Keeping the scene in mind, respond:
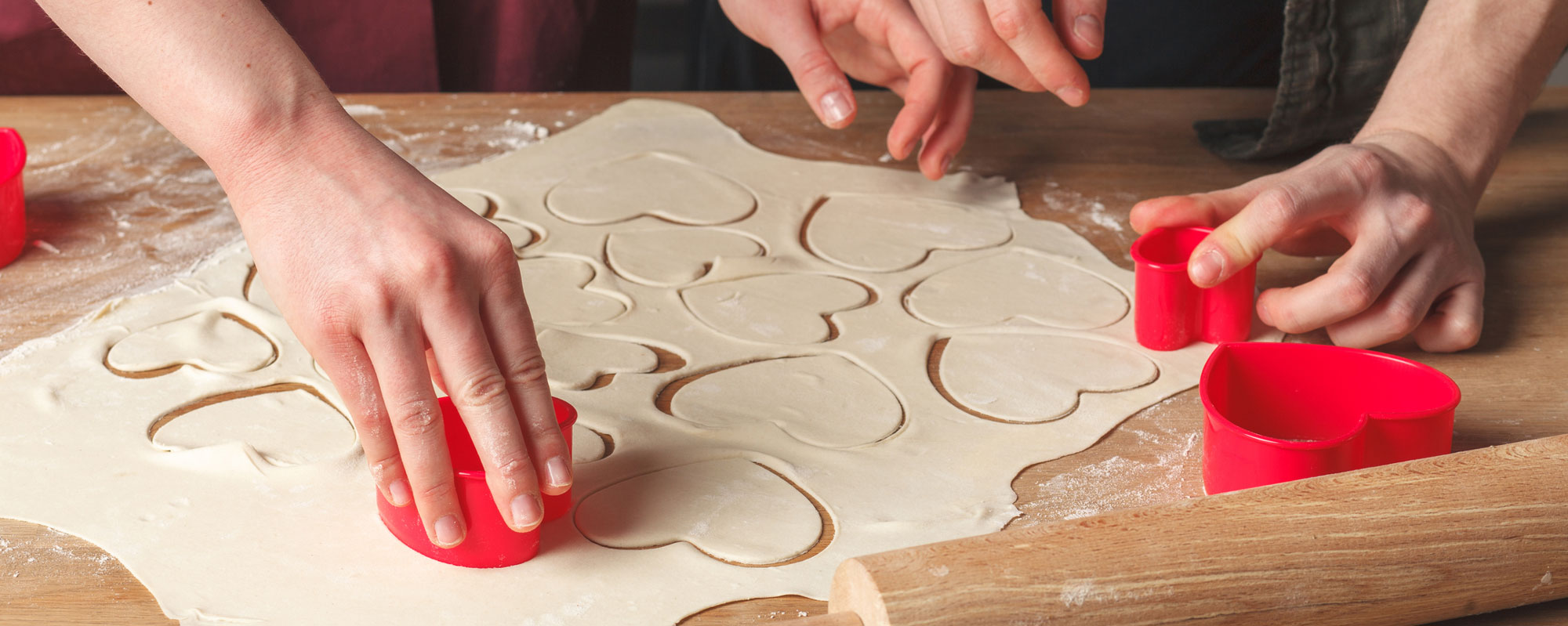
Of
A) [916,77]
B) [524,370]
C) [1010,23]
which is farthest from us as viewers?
[916,77]

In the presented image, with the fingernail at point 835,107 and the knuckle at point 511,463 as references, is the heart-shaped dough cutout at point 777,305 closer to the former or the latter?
the fingernail at point 835,107

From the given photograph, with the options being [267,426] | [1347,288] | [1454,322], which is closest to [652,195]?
[267,426]

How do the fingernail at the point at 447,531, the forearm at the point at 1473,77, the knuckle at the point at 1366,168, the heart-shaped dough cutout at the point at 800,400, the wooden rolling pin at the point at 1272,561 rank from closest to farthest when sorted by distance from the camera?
the wooden rolling pin at the point at 1272,561 → the fingernail at the point at 447,531 → the heart-shaped dough cutout at the point at 800,400 → the knuckle at the point at 1366,168 → the forearm at the point at 1473,77

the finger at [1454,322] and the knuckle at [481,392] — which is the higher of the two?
the knuckle at [481,392]

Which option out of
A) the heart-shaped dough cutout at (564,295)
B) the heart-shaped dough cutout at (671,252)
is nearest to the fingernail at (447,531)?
the heart-shaped dough cutout at (564,295)

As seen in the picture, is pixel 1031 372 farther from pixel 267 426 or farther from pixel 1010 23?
pixel 267 426

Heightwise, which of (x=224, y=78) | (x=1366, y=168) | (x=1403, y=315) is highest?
(x=224, y=78)

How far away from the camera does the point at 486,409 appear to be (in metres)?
0.77

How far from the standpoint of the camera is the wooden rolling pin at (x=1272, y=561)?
680mm

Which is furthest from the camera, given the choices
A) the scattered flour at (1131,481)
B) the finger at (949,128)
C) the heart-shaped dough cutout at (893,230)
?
the finger at (949,128)

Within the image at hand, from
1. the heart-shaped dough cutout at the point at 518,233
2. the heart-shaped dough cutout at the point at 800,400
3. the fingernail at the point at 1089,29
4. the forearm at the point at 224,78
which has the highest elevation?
the forearm at the point at 224,78

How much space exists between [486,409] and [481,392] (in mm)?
13

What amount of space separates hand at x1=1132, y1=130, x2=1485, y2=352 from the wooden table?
2.4 inches

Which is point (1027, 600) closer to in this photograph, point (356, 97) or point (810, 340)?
point (810, 340)
